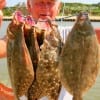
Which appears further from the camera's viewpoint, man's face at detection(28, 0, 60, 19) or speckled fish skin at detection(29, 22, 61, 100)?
man's face at detection(28, 0, 60, 19)

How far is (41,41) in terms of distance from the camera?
302 cm

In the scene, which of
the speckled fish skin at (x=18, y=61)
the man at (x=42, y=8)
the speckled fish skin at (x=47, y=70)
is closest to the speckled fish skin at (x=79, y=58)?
the speckled fish skin at (x=47, y=70)

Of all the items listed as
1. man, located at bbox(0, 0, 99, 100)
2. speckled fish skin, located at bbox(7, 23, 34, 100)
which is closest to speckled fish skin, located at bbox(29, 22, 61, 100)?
speckled fish skin, located at bbox(7, 23, 34, 100)

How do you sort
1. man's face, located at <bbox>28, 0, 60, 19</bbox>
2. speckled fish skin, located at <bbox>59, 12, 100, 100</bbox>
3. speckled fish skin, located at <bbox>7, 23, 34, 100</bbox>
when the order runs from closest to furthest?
speckled fish skin, located at <bbox>59, 12, 100, 100</bbox> < speckled fish skin, located at <bbox>7, 23, 34, 100</bbox> < man's face, located at <bbox>28, 0, 60, 19</bbox>

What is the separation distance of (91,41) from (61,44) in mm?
236

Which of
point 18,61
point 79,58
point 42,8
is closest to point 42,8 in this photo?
point 42,8

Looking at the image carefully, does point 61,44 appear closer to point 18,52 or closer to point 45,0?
point 18,52

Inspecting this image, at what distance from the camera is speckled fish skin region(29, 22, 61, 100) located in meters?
2.91

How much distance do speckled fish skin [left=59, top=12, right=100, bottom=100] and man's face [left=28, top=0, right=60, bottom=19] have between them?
43.5 inches

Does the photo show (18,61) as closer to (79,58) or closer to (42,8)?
(79,58)

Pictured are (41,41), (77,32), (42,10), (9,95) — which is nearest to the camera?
(77,32)

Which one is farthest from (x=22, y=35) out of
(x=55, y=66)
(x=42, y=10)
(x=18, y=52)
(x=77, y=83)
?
(x=42, y=10)

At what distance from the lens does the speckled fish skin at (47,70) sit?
2.91 m

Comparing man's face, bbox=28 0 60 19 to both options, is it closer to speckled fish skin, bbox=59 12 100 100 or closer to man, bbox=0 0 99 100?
man, bbox=0 0 99 100
